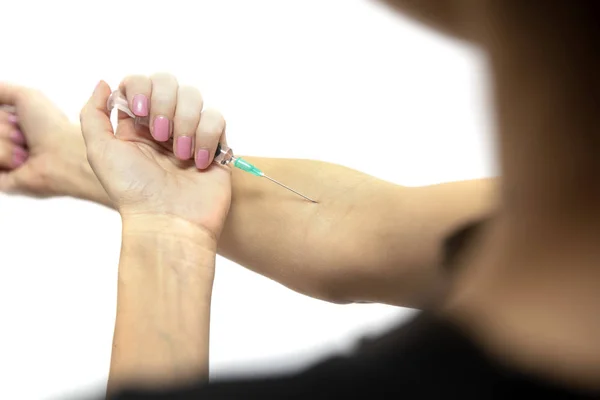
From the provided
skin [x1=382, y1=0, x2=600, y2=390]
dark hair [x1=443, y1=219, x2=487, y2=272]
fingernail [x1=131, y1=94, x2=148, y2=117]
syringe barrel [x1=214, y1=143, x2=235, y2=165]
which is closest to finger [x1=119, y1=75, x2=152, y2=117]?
fingernail [x1=131, y1=94, x2=148, y2=117]

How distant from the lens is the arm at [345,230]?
0.96 meters

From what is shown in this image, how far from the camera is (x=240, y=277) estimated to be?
1.42 meters

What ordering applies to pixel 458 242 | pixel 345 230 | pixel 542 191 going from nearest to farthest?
1. pixel 542 191
2. pixel 458 242
3. pixel 345 230

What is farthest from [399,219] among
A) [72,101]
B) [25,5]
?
[25,5]

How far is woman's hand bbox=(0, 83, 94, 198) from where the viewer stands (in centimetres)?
129

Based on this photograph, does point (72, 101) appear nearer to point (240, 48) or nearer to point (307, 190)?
point (240, 48)

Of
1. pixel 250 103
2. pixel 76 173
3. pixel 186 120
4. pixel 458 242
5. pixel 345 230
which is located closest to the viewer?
pixel 458 242

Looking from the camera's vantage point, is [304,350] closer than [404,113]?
Yes

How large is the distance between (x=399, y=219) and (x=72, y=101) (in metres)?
0.94

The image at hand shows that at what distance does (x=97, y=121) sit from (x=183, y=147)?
0.16 m

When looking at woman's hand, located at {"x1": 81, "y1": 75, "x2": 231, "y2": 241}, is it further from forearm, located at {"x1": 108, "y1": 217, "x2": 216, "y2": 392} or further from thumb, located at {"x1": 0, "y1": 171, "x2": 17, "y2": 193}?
thumb, located at {"x1": 0, "y1": 171, "x2": 17, "y2": 193}

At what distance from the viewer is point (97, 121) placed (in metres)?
1.01

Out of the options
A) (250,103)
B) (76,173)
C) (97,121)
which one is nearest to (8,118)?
(76,173)

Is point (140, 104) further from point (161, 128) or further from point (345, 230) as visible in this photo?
point (345, 230)
